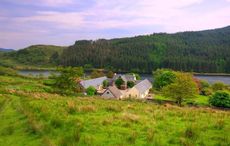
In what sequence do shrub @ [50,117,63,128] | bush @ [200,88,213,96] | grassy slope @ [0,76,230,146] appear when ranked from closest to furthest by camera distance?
grassy slope @ [0,76,230,146], shrub @ [50,117,63,128], bush @ [200,88,213,96]

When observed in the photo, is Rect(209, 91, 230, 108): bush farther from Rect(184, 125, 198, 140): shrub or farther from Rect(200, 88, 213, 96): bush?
Rect(184, 125, 198, 140): shrub

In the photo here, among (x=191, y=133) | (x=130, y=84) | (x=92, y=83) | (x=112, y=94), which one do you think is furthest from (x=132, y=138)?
(x=130, y=84)

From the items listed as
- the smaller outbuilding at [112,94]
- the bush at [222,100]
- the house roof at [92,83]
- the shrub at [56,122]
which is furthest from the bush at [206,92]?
the shrub at [56,122]

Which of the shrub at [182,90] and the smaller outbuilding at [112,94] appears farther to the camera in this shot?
the smaller outbuilding at [112,94]

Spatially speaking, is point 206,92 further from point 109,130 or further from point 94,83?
point 109,130

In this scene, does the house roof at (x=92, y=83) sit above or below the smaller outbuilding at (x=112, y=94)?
above

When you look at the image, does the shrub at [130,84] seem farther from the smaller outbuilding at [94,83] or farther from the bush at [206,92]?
the bush at [206,92]

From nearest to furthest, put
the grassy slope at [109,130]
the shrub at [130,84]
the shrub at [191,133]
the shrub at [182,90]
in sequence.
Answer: the grassy slope at [109,130] → the shrub at [191,133] → the shrub at [182,90] → the shrub at [130,84]

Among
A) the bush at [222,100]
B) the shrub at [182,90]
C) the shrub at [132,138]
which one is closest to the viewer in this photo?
the shrub at [132,138]

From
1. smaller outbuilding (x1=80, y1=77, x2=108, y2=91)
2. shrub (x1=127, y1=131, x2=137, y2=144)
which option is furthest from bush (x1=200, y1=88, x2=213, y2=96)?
shrub (x1=127, y1=131, x2=137, y2=144)

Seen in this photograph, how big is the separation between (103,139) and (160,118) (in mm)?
5704

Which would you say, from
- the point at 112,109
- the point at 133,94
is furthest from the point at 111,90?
the point at 112,109

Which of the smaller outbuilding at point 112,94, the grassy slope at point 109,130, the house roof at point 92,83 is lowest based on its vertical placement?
the smaller outbuilding at point 112,94

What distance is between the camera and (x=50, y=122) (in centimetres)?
1688
